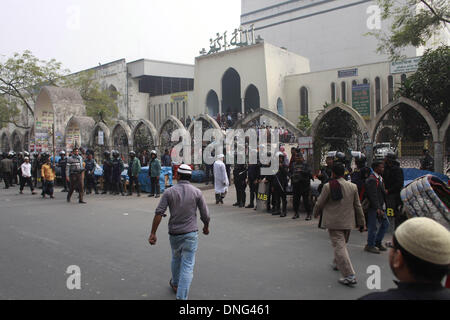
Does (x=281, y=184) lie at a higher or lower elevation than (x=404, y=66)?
lower

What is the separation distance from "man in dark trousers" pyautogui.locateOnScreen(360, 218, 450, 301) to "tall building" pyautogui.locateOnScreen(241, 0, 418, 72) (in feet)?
142

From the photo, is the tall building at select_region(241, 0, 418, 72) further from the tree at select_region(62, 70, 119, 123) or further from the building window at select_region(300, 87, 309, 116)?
the tree at select_region(62, 70, 119, 123)

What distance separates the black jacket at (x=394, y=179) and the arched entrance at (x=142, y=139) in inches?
490

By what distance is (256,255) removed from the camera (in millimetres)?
6176

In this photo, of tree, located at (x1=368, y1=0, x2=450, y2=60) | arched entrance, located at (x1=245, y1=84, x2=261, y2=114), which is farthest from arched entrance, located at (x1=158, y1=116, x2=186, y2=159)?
arched entrance, located at (x1=245, y1=84, x2=261, y2=114)

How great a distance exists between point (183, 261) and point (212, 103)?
35.5m

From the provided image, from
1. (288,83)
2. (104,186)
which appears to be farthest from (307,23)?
(104,186)

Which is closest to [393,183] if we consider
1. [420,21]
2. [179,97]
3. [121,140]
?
[420,21]

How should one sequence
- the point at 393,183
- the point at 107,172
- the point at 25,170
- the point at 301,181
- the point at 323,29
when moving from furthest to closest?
the point at 323,29
the point at 25,170
the point at 107,172
the point at 301,181
the point at 393,183

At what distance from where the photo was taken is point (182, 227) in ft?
14.3

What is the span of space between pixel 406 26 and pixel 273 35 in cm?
3964

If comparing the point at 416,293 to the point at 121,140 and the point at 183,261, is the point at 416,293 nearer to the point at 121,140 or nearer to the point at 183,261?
the point at 183,261

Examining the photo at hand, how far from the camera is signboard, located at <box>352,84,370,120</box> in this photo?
31.8 meters

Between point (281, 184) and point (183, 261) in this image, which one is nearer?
point (183, 261)
